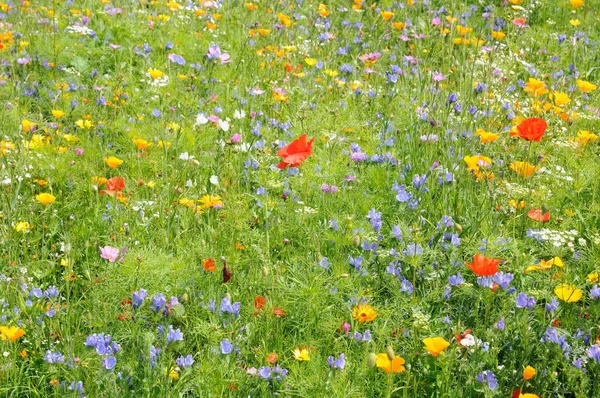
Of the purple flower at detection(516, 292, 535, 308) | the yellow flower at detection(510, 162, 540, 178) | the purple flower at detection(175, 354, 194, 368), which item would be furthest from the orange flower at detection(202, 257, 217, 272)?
the yellow flower at detection(510, 162, 540, 178)

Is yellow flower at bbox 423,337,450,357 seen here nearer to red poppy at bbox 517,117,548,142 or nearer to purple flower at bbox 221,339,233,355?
purple flower at bbox 221,339,233,355

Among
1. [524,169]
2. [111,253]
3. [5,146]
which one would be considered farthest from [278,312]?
[5,146]

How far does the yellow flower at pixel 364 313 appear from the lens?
83.4 inches

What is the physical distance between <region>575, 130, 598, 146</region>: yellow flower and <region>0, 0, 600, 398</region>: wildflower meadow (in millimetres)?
39

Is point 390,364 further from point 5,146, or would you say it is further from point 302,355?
point 5,146

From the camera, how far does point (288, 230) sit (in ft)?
8.96

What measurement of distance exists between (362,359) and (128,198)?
119 cm

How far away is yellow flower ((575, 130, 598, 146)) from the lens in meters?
3.12

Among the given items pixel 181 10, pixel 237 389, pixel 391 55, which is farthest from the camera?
pixel 181 10

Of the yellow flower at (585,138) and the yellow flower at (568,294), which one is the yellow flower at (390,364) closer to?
the yellow flower at (568,294)

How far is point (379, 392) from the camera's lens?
2.11 m

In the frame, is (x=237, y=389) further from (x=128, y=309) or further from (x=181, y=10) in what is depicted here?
(x=181, y=10)

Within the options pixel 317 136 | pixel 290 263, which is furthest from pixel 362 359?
pixel 317 136

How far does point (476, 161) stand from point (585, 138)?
2.60ft
